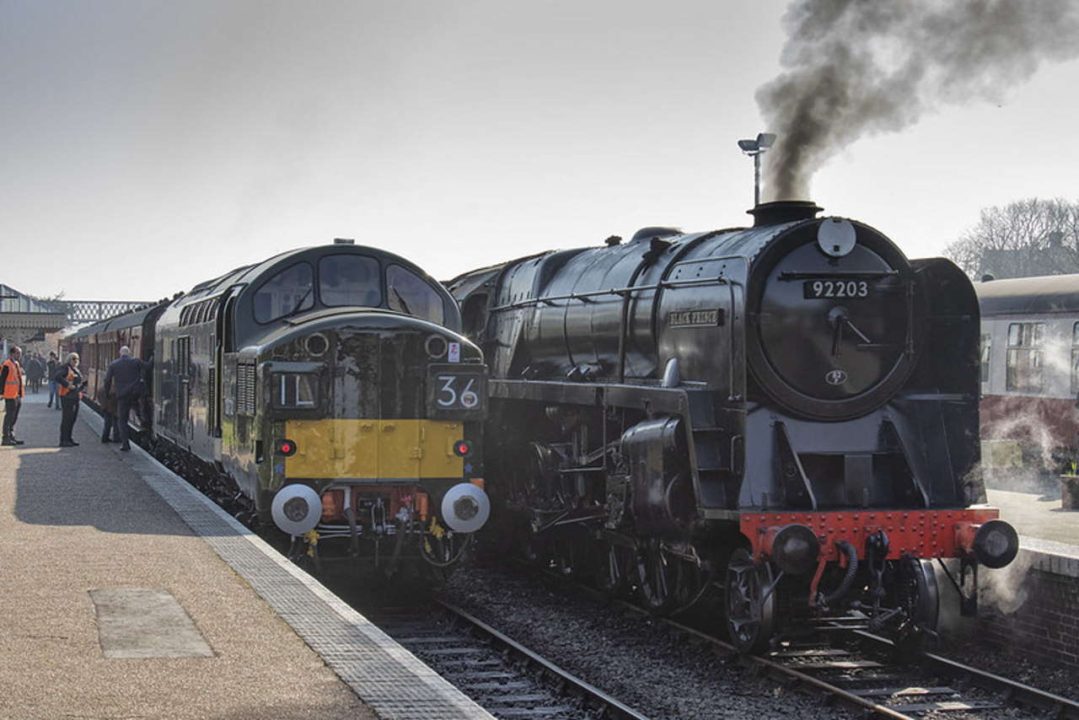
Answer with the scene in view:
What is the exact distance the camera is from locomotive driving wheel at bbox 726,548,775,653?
978 centimetres

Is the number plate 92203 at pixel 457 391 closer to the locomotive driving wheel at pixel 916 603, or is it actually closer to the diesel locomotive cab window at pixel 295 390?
the diesel locomotive cab window at pixel 295 390

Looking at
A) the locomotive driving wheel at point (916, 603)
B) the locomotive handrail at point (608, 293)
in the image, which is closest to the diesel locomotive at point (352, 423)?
the locomotive handrail at point (608, 293)

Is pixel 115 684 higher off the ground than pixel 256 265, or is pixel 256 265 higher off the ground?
pixel 256 265

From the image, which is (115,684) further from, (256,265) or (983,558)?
(256,265)

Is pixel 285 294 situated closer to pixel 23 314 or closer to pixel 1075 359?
pixel 1075 359

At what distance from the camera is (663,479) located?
1039 cm

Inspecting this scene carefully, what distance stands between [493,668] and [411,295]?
174 inches

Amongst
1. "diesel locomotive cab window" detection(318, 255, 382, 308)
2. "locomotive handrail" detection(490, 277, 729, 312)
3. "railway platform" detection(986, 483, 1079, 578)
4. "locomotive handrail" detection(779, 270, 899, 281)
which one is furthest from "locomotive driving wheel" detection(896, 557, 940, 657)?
"diesel locomotive cab window" detection(318, 255, 382, 308)

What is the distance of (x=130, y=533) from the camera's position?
12352mm

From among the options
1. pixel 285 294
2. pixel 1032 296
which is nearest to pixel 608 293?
pixel 285 294

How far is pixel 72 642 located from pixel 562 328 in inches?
262

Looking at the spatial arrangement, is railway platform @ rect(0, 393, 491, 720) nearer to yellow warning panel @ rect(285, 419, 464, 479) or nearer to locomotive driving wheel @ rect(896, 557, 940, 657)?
yellow warning panel @ rect(285, 419, 464, 479)

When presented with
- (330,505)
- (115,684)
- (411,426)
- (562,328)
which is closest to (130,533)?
(330,505)

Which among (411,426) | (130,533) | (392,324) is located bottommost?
(130,533)
